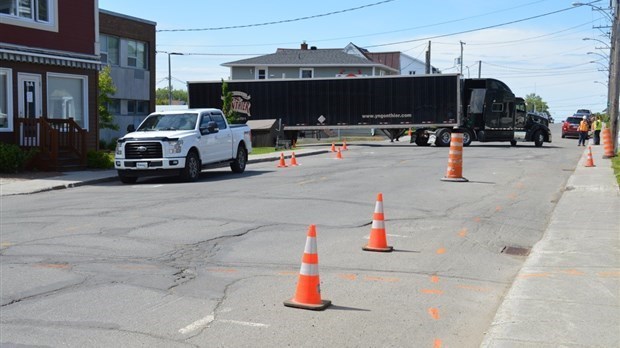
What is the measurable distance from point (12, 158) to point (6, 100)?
2.23 m

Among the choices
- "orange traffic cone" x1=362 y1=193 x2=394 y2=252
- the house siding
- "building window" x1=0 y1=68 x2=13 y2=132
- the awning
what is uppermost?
the house siding

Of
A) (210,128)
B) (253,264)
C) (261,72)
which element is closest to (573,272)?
(253,264)

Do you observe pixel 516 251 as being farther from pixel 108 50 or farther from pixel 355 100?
pixel 108 50

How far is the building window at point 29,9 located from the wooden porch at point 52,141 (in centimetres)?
323

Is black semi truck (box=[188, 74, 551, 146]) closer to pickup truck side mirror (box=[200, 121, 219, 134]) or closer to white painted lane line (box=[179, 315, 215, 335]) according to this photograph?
pickup truck side mirror (box=[200, 121, 219, 134])

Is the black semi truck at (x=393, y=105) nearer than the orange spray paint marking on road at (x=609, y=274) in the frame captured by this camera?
No

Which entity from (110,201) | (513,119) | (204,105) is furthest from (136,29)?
(110,201)

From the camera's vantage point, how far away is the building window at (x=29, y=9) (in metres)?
22.1

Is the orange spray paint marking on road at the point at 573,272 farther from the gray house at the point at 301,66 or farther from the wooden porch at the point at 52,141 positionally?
the gray house at the point at 301,66

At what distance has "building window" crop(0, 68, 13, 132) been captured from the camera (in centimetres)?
2195

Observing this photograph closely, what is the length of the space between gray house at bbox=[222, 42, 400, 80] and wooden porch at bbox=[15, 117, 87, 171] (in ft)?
143

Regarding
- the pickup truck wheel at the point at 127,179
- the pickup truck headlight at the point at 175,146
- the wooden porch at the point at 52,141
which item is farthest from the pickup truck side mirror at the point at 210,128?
the wooden porch at the point at 52,141

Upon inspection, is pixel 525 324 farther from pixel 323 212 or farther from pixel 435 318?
pixel 323 212

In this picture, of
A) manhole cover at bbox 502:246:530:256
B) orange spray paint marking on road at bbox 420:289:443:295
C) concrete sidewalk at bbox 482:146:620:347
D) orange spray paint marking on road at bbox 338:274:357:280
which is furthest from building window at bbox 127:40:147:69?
orange spray paint marking on road at bbox 420:289:443:295
